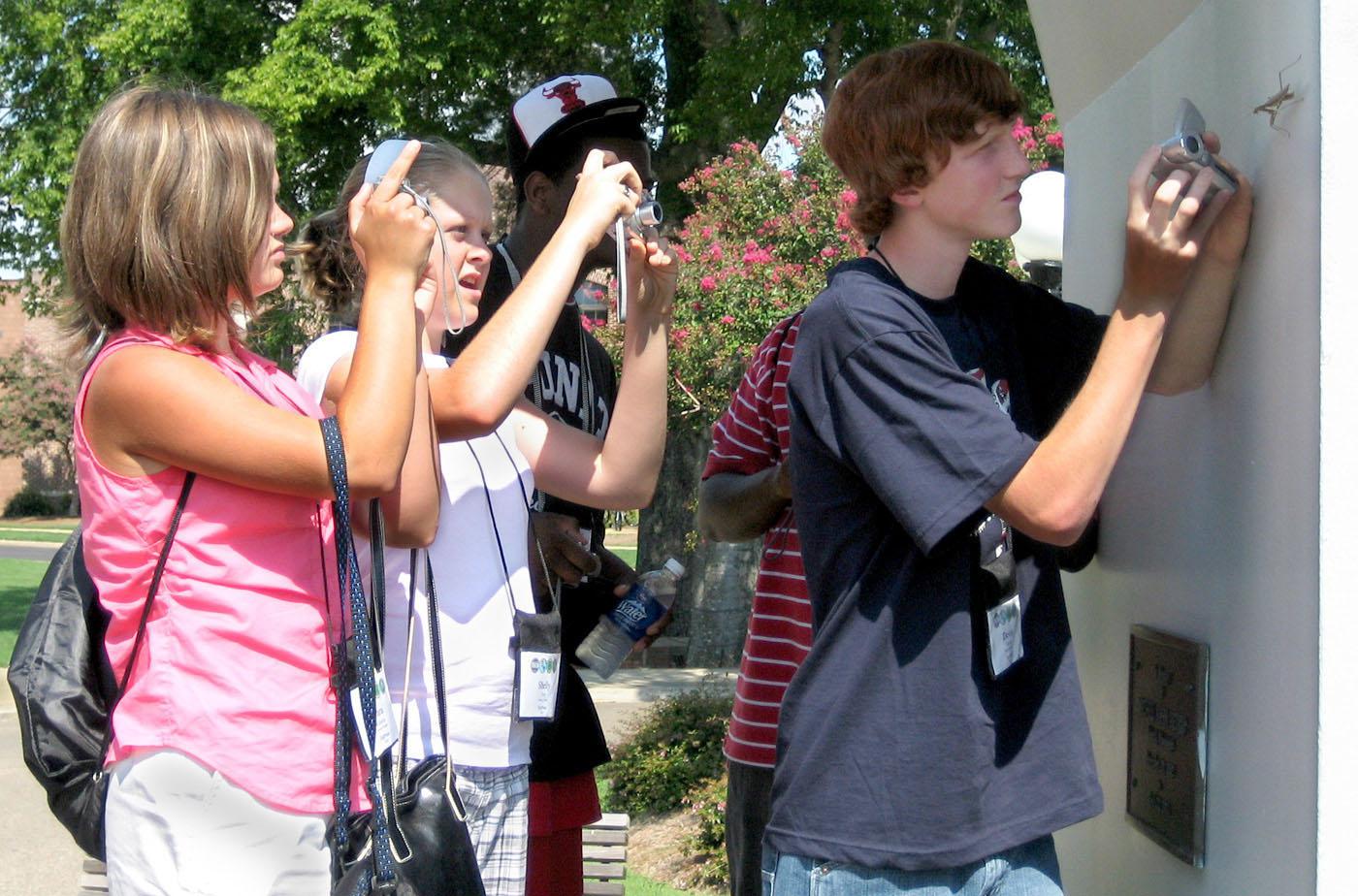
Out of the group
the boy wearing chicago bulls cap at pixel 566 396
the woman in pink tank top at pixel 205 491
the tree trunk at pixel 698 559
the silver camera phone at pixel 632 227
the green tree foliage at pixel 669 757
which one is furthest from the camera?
the tree trunk at pixel 698 559

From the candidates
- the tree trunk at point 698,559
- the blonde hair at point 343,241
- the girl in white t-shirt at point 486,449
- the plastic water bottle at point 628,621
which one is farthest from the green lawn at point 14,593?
the girl in white t-shirt at point 486,449

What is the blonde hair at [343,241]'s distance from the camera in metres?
2.49

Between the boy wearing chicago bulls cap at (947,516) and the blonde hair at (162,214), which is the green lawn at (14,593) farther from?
the boy wearing chicago bulls cap at (947,516)

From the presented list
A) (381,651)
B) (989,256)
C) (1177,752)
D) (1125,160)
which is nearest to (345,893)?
(381,651)

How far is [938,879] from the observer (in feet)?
5.78

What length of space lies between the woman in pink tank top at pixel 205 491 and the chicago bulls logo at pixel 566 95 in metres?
1.31

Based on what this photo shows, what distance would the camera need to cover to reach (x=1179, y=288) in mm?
1728

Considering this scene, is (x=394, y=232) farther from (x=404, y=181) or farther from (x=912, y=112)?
(x=912, y=112)

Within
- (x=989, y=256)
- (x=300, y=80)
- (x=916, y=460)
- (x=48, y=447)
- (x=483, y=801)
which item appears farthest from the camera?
(x=48, y=447)

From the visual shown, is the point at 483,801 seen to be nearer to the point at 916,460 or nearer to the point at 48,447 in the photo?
the point at 916,460

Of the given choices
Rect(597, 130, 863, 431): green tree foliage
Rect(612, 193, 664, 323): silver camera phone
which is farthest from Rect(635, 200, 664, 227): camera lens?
Rect(597, 130, 863, 431): green tree foliage

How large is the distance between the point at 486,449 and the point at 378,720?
608 millimetres

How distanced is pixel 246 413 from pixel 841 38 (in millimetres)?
10846

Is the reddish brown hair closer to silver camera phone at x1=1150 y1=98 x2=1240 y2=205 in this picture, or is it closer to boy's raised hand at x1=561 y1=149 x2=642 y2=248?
silver camera phone at x1=1150 y1=98 x2=1240 y2=205
